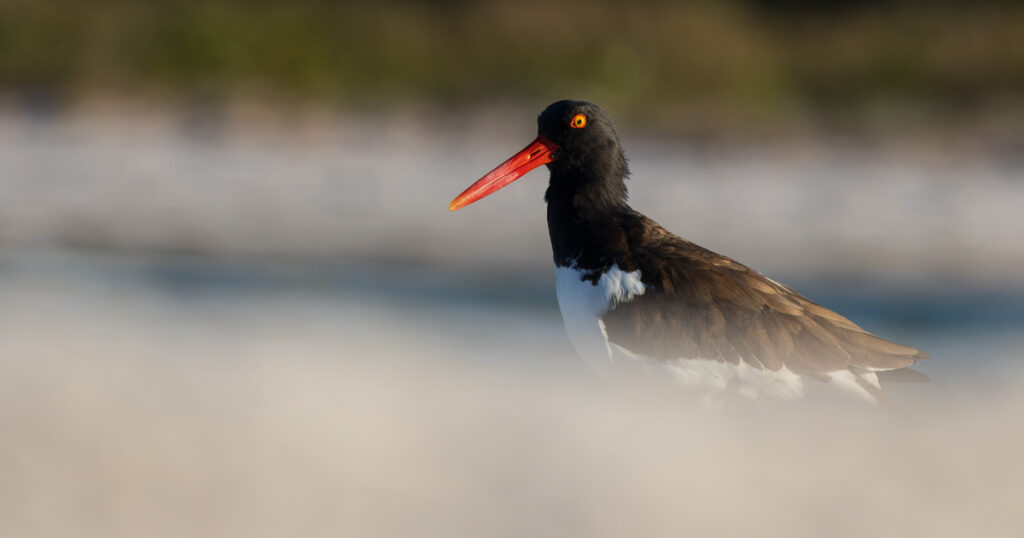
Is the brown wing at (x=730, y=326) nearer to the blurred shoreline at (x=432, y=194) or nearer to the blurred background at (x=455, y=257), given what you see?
the blurred background at (x=455, y=257)

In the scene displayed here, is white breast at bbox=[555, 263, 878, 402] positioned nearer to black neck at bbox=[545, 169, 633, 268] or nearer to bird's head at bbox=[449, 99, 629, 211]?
black neck at bbox=[545, 169, 633, 268]

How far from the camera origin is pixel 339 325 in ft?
31.0

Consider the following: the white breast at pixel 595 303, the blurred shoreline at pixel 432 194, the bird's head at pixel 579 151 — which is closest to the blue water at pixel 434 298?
the blurred shoreline at pixel 432 194

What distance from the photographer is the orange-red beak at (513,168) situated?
18.5 feet

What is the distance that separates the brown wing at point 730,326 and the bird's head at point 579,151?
0.63 metres

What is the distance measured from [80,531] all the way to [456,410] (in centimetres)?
198

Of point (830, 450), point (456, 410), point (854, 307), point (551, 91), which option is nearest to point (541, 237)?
point (854, 307)

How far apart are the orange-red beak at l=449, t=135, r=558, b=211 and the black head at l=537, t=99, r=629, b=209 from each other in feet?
0.16

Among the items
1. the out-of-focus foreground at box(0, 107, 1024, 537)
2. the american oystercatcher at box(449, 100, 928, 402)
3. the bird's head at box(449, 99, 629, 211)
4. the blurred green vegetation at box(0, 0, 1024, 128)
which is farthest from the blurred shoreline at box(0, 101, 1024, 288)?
the american oystercatcher at box(449, 100, 928, 402)

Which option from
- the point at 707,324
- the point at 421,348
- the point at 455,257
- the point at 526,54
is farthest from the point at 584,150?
the point at 526,54

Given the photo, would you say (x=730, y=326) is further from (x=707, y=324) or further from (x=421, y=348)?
(x=421, y=348)

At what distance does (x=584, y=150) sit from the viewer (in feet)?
18.3

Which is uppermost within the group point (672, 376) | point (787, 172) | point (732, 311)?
point (787, 172)

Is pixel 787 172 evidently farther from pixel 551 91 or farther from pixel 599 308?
pixel 599 308
